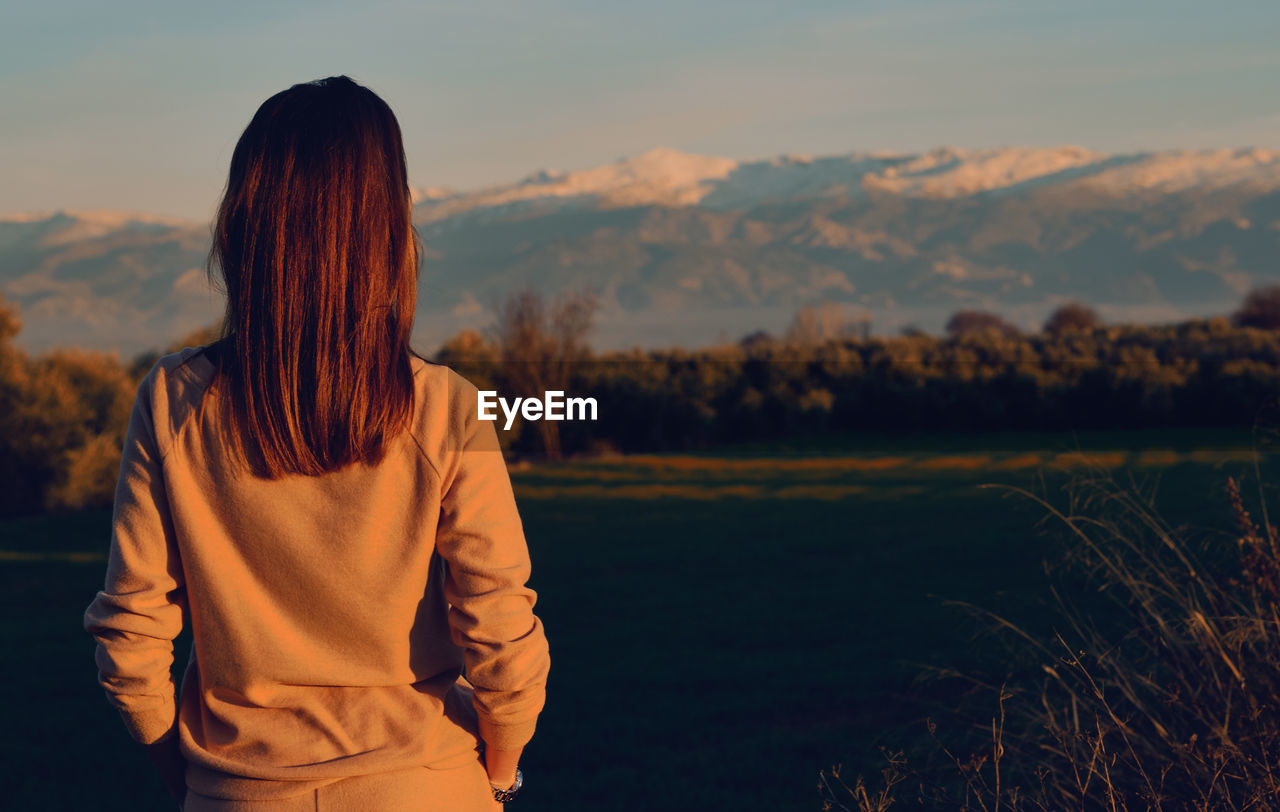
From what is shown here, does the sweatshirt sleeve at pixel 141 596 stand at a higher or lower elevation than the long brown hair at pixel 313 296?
lower

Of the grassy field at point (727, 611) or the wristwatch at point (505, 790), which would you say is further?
the grassy field at point (727, 611)

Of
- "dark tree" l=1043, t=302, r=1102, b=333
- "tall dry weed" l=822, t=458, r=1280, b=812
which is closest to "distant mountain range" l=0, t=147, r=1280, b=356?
"dark tree" l=1043, t=302, r=1102, b=333

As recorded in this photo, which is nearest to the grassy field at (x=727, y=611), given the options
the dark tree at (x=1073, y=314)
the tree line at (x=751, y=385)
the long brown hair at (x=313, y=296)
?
the tree line at (x=751, y=385)

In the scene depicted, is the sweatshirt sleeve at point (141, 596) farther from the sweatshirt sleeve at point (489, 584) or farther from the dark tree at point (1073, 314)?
the dark tree at point (1073, 314)

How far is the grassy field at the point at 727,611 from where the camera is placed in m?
4.72

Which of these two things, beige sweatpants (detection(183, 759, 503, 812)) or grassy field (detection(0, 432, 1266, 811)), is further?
grassy field (detection(0, 432, 1266, 811))

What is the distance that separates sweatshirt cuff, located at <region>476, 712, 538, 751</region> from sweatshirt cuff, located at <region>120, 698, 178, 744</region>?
1.55ft

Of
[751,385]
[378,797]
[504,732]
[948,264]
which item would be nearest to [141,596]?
[378,797]

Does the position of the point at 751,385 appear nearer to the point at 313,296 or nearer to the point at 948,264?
the point at 313,296

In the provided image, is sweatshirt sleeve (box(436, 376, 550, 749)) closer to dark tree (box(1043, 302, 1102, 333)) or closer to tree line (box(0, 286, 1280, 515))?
tree line (box(0, 286, 1280, 515))

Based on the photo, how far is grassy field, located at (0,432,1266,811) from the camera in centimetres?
472

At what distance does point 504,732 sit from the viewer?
1.57m

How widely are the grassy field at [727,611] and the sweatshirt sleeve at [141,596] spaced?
285 cm

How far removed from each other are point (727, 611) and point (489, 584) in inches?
250
